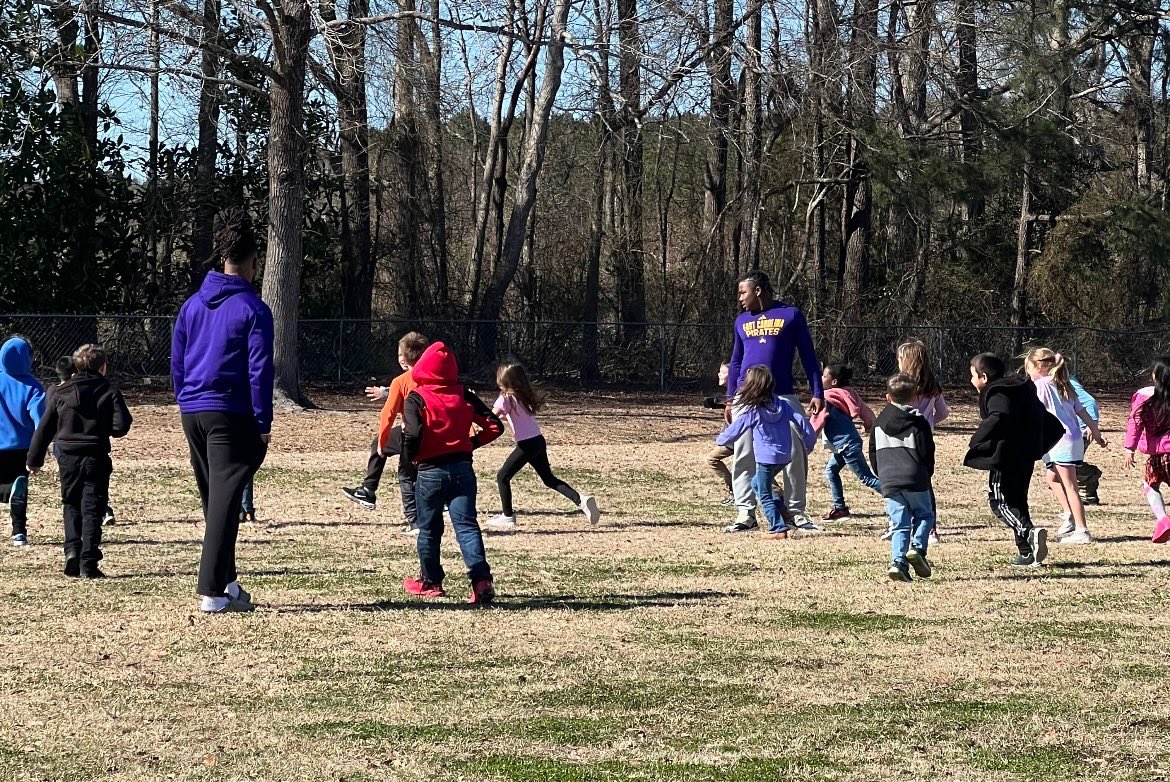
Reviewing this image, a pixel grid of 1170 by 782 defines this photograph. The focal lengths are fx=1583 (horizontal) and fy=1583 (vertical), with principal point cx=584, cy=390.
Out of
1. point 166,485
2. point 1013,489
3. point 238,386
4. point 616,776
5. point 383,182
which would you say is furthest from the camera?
point 383,182

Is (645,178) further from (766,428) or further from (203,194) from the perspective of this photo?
(766,428)

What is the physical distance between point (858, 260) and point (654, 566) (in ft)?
79.3

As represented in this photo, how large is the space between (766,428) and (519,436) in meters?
2.14

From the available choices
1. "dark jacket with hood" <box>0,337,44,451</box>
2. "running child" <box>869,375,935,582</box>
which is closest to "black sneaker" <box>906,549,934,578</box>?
"running child" <box>869,375,935,582</box>

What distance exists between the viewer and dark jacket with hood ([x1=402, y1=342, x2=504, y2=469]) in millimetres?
8422

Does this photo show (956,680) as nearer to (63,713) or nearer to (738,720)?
(738,720)

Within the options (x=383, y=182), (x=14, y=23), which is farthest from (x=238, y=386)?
(x=383, y=182)

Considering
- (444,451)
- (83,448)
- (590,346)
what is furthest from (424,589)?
(590,346)

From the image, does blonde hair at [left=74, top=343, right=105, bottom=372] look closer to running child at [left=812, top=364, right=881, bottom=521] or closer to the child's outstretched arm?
the child's outstretched arm

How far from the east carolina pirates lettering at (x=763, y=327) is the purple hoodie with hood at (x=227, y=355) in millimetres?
4533

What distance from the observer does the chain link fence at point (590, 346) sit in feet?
88.3

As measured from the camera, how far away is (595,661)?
23.8ft

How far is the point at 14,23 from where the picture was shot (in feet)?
84.0

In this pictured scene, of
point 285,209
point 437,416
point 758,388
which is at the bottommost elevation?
point 437,416
